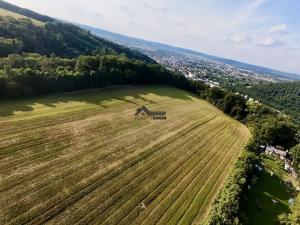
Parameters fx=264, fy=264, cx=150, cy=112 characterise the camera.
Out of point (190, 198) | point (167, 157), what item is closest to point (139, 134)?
point (167, 157)

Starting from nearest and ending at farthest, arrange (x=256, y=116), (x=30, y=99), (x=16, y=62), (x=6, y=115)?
(x=6, y=115), (x=30, y=99), (x=16, y=62), (x=256, y=116)

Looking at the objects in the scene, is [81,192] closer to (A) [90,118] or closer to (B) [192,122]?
(A) [90,118]

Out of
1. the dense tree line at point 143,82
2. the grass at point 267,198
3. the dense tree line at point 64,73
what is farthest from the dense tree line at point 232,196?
the dense tree line at point 64,73

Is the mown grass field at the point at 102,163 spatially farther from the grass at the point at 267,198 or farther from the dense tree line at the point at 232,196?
the grass at the point at 267,198

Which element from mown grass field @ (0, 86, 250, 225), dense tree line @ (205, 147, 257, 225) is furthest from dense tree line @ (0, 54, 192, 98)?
dense tree line @ (205, 147, 257, 225)

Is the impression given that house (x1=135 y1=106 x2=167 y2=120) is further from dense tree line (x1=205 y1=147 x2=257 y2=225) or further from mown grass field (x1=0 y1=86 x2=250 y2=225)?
dense tree line (x1=205 y1=147 x2=257 y2=225)

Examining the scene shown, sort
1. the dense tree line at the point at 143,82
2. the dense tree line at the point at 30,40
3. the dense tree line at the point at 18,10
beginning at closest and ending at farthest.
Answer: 1. the dense tree line at the point at 143,82
2. the dense tree line at the point at 30,40
3. the dense tree line at the point at 18,10

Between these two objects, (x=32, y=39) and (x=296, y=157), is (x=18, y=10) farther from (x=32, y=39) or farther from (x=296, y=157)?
(x=296, y=157)
